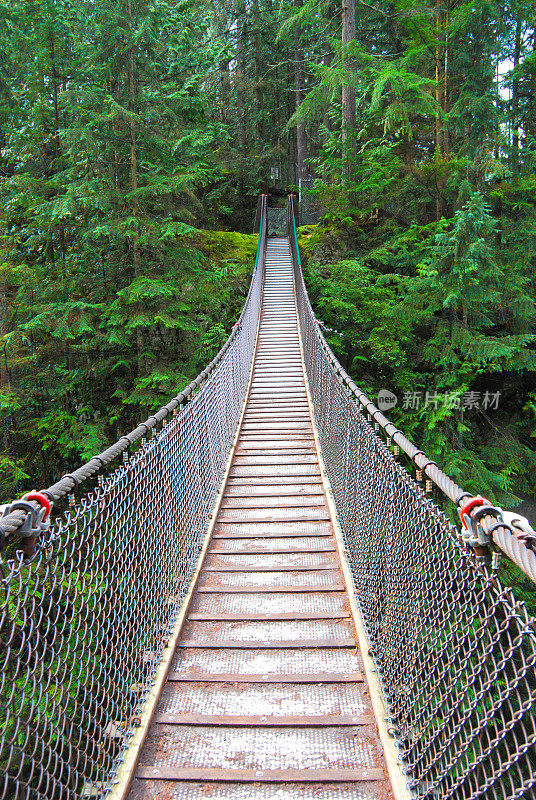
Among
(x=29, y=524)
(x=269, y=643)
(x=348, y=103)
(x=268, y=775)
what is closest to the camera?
(x=29, y=524)

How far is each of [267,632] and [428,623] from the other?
3.13 feet

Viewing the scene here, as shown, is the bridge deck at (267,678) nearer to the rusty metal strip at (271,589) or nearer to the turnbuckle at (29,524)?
the rusty metal strip at (271,589)

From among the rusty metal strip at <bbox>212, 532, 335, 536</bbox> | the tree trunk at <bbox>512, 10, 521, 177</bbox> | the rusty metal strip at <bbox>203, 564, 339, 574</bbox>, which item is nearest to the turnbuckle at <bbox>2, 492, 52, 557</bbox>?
the rusty metal strip at <bbox>203, 564, 339, 574</bbox>

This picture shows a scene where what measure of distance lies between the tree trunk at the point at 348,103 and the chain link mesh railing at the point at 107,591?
28.2 feet

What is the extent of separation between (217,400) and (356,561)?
1961mm

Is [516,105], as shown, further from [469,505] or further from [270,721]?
[270,721]

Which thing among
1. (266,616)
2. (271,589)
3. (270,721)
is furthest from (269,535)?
(270,721)

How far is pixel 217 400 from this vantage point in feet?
13.7

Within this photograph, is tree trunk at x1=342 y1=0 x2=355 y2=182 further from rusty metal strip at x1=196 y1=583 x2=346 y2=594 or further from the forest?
rusty metal strip at x1=196 y1=583 x2=346 y2=594

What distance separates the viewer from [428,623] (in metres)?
1.70

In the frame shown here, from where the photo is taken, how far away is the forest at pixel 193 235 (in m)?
7.08

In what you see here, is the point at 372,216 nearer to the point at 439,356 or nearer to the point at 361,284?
the point at 361,284

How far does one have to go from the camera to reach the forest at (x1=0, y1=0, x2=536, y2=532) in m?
7.08

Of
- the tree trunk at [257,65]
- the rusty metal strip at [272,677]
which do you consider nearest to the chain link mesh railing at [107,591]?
the rusty metal strip at [272,677]
